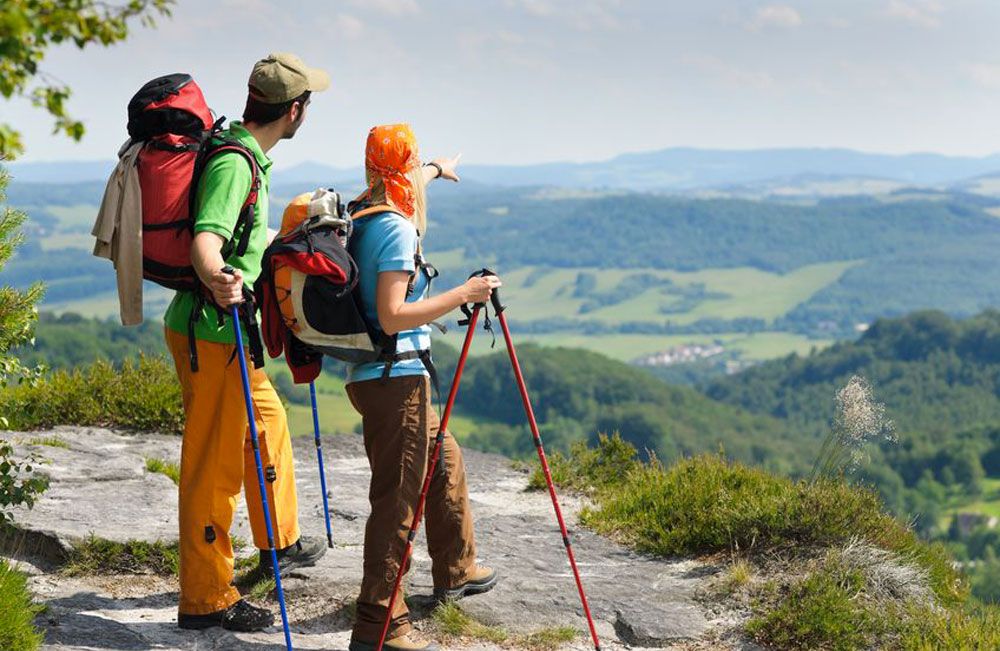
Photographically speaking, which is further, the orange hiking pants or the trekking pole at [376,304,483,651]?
the orange hiking pants

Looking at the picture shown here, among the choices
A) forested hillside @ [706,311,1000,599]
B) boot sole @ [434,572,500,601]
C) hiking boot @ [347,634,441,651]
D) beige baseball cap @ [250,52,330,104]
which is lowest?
forested hillside @ [706,311,1000,599]

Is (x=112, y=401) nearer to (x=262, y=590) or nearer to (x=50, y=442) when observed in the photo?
(x=50, y=442)

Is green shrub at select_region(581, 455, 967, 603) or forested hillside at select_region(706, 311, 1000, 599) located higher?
green shrub at select_region(581, 455, 967, 603)

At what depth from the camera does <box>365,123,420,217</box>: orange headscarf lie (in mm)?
4805

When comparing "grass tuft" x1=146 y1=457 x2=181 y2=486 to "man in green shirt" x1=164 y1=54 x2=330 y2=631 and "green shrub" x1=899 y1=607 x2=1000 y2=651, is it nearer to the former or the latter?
"man in green shirt" x1=164 y1=54 x2=330 y2=631

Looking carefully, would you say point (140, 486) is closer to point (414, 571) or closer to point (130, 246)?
point (414, 571)

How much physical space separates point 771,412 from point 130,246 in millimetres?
160822

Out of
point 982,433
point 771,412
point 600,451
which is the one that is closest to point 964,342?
point 771,412

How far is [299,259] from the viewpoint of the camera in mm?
4629

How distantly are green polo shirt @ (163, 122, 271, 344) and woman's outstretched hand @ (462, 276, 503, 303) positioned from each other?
3.65ft

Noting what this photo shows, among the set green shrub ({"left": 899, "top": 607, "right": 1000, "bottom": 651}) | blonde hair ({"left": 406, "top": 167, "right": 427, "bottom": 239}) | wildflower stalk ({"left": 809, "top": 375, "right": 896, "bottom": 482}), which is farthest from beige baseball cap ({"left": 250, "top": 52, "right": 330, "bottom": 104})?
green shrub ({"left": 899, "top": 607, "right": 1000, "bottom": 651})

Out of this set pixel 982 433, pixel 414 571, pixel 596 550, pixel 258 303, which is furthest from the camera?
pixel 982 433

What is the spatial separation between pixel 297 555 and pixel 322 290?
224cm

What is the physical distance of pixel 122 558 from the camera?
648 centimetres
